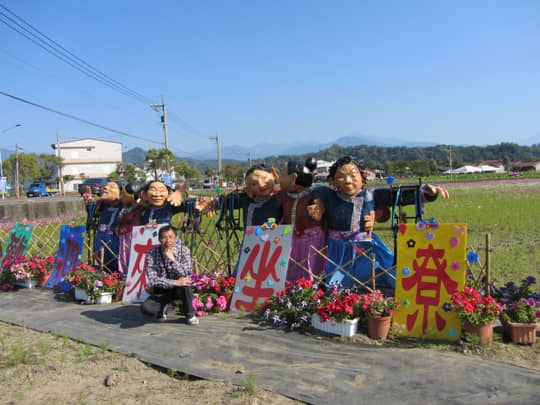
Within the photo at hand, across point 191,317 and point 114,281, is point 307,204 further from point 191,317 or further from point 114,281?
point 114,281

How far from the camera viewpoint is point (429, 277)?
4.34 m

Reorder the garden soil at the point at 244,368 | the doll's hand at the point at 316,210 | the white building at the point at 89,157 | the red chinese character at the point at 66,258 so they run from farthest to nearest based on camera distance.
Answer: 1. the white building at the point at 89,157
2. the red chinese character at the point at 66,258
3. the doll's hand at the point at 316,210
4. the garden soil at the point at 244,368

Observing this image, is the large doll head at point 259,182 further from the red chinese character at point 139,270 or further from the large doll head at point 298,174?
the red chinese character at point 139,270

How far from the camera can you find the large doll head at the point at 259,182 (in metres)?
5.89

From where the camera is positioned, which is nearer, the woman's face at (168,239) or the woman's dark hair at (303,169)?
the woman's face at (168,239)

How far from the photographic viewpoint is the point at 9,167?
41.5 metres

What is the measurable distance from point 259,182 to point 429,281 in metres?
2.53

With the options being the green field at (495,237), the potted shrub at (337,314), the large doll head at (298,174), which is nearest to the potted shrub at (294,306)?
the potted shrub at (337,314)

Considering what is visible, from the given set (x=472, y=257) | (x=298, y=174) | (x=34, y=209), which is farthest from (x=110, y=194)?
(x=34, y=209)

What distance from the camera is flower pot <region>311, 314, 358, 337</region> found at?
4.42 metres

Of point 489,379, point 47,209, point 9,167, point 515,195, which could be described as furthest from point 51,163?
point 489,379

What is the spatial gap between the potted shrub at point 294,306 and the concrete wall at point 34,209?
568 inches

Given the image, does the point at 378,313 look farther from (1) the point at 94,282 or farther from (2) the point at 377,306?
(1) the point at 94,282

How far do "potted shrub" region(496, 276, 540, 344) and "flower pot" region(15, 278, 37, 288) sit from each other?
7244mm
